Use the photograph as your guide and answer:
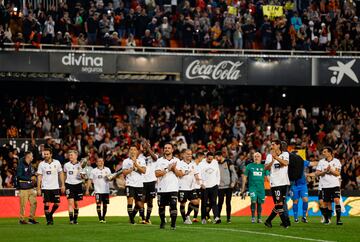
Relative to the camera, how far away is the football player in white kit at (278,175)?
22.6m

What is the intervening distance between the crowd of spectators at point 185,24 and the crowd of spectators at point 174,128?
2.98m

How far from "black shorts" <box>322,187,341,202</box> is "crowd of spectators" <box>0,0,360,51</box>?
15.8 m

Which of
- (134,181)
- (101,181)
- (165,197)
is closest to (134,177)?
(134,181)

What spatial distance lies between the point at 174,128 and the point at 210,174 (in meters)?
12.4

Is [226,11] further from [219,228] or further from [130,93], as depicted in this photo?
[219,228]

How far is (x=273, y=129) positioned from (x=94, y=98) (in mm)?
8628

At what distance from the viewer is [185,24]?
3966cm

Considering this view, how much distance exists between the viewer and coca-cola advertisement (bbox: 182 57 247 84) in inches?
1581

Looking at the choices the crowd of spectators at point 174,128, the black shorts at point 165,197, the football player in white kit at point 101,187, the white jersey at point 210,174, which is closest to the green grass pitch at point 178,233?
the black shorts at point 165,197

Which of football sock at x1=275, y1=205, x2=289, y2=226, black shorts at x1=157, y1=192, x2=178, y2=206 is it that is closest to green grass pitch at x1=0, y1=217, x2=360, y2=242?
football sock at x1=275, y1=205, x2=289, y2=226

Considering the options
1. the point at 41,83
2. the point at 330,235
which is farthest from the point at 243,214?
the point at 41,83

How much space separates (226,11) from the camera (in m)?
41.3

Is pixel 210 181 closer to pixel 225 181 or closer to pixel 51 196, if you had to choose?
pixel 225 181

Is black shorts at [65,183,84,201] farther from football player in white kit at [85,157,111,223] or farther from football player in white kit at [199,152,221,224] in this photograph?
football player in white kit at [199,152,221,224]
